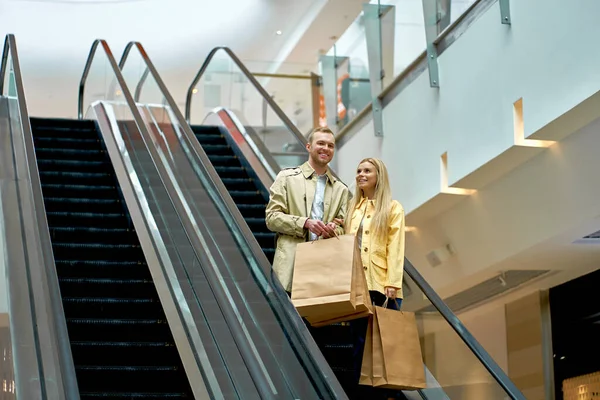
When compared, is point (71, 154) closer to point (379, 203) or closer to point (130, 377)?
point (130, 377)

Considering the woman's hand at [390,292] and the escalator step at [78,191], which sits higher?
the escalator step at [78,191]

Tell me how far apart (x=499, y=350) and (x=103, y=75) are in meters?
6.46

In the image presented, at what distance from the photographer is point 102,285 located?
7414 millimetres

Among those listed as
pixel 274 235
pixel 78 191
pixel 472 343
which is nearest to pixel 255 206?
pixel 274 235

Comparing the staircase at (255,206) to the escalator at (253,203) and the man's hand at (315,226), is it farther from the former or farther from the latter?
the man's hand at (315,226)

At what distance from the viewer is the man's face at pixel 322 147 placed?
19.3 feet

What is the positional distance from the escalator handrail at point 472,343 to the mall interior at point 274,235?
0.01 metres

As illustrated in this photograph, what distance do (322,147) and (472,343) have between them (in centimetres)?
144

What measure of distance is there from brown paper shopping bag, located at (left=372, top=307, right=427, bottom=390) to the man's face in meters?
1.03

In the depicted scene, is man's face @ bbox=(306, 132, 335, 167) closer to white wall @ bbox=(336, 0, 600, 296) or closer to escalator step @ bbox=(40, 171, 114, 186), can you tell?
white wall @ bbox=(336, 0, 600, 296)

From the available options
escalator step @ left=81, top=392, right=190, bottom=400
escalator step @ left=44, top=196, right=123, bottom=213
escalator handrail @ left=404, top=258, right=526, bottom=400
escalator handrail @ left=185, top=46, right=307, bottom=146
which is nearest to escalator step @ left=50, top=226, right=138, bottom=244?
escalator step @ left=44, top=196, right=123, bottom=213

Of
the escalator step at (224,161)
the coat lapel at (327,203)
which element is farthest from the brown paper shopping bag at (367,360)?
the escalator step at (224,161)

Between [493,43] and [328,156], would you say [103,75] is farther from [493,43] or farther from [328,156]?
[328,156]

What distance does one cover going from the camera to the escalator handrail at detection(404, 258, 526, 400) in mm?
5305
